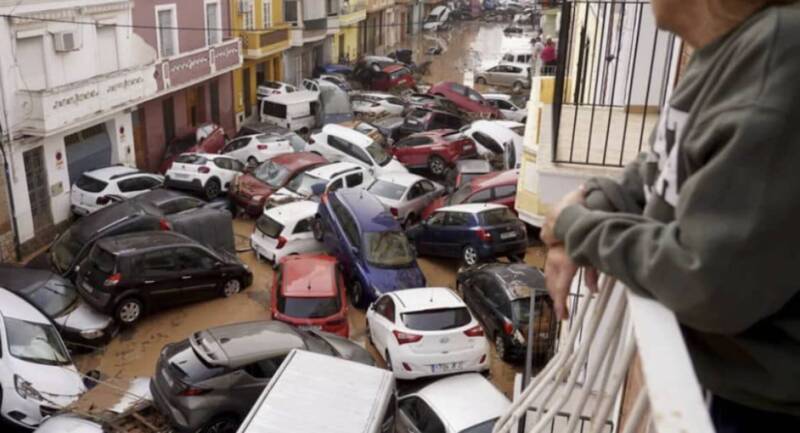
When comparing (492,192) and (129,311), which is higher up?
(492,192)

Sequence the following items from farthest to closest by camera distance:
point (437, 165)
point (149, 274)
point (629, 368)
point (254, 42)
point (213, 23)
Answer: point (254, 42) → point (213, 23) → point (437, 165) → point (149, 274) → point (629, 368)

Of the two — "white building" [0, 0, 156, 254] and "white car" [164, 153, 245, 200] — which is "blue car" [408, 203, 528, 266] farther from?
"white building" [0, 0, 156, 254]

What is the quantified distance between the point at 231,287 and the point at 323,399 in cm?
703

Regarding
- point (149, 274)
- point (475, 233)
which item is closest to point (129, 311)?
point (149, 274)

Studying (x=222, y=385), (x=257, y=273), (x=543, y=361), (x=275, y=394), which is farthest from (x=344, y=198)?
(x=275, y=394)

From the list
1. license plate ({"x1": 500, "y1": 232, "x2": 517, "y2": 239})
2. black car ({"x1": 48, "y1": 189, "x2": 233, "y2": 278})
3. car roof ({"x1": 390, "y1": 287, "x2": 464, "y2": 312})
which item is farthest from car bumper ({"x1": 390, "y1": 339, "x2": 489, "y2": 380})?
black car ({"x1": 48, "y1": 189, "x2": 233, "y2": 278})

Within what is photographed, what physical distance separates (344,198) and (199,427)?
727 centimetres

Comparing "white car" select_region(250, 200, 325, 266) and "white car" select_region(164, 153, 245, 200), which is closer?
"white car" select_region(250, 200, 325, 266)

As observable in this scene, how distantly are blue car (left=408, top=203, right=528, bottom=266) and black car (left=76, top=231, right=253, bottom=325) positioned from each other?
419cm

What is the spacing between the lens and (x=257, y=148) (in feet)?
71.0

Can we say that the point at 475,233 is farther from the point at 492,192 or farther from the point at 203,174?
the point at 203,174

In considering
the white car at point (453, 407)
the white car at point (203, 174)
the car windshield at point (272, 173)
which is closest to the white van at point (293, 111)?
the white car at point (203, 174)

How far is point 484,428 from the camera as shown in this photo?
8391 mm

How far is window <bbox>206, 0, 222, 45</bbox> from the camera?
25.5 metres
